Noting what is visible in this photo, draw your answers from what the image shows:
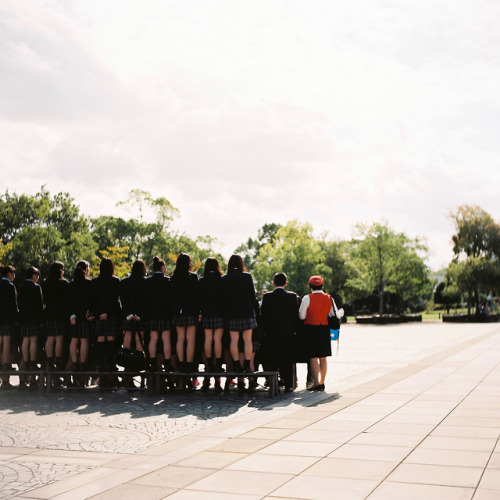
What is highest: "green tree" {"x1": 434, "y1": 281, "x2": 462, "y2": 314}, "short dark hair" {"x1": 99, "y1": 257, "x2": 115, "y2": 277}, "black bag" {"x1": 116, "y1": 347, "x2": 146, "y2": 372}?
"green tree" {"x1": 434, "y1": 281, "x2": 462, "y2": 314}

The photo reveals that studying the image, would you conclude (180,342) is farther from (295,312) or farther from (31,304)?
(31,304)

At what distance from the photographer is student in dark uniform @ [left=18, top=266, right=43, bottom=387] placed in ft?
37.6

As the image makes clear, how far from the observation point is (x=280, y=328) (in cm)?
1060

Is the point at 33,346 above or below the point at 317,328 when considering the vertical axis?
below

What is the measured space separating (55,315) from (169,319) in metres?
2.02

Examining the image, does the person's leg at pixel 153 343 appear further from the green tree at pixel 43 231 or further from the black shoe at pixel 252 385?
the green tree at pixel 43 231

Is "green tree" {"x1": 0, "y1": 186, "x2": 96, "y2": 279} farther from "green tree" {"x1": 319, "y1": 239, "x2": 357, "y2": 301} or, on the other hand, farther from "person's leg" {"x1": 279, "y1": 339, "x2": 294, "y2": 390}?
"person's leg" {"x1": 279, "y1": 339, "x2": 294, "y2": 390}

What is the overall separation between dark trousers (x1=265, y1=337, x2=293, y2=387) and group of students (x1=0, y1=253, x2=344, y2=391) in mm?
15

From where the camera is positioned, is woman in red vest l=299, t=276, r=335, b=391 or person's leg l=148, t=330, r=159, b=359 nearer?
woman in red vest l=299, t=276, r=335, b=391

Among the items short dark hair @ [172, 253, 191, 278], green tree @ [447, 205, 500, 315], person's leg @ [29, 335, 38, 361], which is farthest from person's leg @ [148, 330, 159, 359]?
green tree @ [447, 205, 500, 315]

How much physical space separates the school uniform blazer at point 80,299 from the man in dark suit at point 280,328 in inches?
112

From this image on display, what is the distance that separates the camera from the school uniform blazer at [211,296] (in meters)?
10.5

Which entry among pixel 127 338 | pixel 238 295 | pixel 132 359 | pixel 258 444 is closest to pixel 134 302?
pixel 127 338

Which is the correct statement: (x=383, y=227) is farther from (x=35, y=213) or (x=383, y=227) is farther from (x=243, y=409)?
(x=243, y=409)
